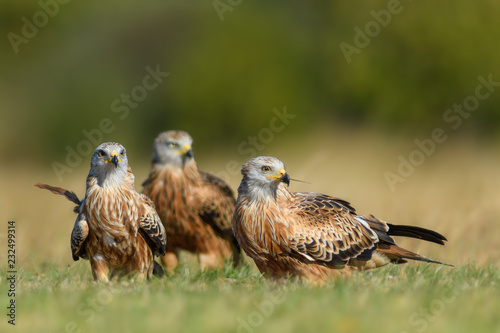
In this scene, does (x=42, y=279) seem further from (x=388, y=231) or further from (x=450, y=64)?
(x=450, y=64)

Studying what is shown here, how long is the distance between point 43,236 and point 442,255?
6.47 metres

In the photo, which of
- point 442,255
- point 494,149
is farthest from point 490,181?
point 494,149

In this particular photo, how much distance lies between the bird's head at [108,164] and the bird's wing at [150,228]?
0.44 metres

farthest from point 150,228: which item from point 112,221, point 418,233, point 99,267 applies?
point 418,233

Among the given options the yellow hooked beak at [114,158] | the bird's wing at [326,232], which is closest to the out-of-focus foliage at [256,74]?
the bird's wing at [326,232]

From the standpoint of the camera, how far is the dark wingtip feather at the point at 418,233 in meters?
7.88

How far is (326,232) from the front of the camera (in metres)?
7.71

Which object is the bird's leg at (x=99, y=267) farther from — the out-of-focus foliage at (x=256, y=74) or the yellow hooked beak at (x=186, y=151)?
the out-of-focus foliage at (x=256, y=74)

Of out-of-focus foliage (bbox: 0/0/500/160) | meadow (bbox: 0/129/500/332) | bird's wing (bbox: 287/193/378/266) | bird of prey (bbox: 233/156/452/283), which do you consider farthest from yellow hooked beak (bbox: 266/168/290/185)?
out-of-focus foliage (bbox: 0/0/500/160)

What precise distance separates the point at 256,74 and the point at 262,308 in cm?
2349

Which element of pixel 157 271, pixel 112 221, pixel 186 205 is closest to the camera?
pixel 112 221

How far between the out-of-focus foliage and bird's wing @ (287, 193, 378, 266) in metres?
14.4

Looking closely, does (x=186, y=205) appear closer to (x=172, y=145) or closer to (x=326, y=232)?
(x=172, y=145)

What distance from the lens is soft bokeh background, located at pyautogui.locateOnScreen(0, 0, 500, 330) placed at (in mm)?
13734
